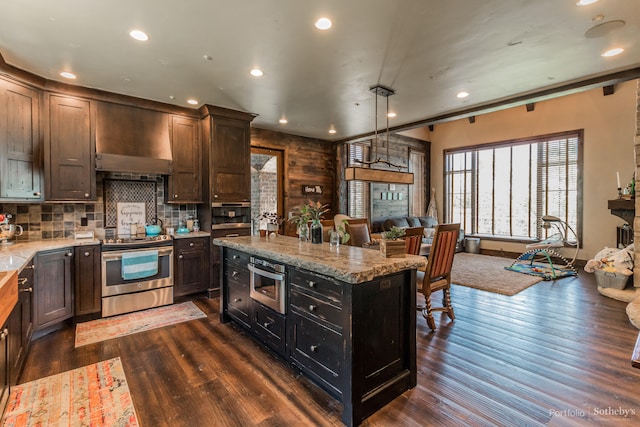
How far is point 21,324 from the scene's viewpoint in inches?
94.4

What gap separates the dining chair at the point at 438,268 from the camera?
3.09 m

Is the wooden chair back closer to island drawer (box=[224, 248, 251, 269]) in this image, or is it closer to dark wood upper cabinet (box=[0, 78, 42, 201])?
island drawer (box=[224, 248, 251, 269])

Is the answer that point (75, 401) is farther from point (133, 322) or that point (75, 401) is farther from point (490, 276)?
point (490, 276)

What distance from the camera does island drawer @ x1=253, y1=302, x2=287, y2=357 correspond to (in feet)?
8.05

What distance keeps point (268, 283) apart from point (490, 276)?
4.42 metres

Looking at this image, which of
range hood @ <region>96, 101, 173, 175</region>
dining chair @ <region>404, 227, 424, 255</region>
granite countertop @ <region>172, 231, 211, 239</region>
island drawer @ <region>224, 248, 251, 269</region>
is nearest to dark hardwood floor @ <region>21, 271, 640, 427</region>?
island drawer @ <region>224, 248, 251, 269</region>

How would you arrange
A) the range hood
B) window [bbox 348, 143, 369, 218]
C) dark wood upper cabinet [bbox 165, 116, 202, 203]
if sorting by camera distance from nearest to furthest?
the range hood < dark wood upper cabinet [bbox 165, 116, 202, 203] < window [bbox 348, 143, 369, 218]

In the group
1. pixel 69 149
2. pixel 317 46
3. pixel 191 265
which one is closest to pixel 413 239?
pixel 317 46

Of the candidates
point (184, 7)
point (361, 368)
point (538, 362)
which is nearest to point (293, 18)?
point (184, 7)

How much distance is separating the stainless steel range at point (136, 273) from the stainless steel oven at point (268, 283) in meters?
1.81

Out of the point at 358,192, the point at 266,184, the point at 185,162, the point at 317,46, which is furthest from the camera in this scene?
the point at 358,192

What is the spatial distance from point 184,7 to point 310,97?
2.12 meters

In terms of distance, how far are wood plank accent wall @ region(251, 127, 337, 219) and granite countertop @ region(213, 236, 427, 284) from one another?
3344 millimetres

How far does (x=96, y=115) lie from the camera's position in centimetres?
380
